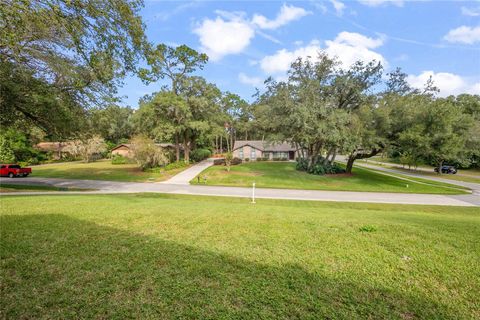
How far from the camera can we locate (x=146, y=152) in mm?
25031

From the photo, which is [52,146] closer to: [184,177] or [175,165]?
[175,165]

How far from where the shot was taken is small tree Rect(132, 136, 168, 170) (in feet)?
81.5

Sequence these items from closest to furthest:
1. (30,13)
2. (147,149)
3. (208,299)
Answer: (208,299)
(30,13)
(147,149)

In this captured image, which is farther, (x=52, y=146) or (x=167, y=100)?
(x=52, y=146)

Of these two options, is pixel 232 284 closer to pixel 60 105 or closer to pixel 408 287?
pixel 408 287

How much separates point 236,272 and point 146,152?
24796mm

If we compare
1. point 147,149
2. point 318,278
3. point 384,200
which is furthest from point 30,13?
point 147,149

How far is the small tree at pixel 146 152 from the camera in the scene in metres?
24.8

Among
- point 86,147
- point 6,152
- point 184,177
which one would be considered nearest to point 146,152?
point 184,177

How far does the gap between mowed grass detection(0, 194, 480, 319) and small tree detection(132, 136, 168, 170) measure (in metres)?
21.2

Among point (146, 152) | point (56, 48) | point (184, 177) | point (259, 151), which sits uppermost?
point (56, 48)

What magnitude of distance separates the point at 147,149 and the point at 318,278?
2522cm

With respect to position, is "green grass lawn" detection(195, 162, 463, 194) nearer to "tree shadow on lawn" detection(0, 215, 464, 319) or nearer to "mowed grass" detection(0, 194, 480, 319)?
"mowed grass" detection(0, 194, 480, 319)

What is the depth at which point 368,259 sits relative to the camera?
3195mm
